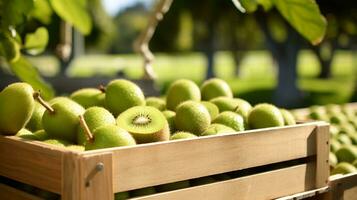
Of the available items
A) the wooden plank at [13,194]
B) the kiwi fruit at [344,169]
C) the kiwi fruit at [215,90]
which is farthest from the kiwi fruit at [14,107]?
the kiwi fruit at [344,169]

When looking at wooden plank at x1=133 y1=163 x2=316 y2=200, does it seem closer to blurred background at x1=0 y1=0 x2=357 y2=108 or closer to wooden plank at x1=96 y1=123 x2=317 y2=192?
wooden plank at x1=96 y1=123 x2=317 y2=192

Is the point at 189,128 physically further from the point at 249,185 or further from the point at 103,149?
the point at 103,149

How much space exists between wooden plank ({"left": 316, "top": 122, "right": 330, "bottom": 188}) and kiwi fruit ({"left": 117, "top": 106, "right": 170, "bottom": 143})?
60 cm

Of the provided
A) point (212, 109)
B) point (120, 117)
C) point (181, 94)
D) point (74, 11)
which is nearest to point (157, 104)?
point (181, 94)

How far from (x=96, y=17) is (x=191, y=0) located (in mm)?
8932

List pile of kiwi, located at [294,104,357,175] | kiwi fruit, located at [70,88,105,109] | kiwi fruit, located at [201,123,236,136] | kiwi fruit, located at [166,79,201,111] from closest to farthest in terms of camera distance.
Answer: kiwi fruit, located at [201,123,236,136] → kiwi fruit, located at [70,88,105,109] → kiwi fruit, located at [166,79,201,111] → pile of kiwi, located at [294,104,357,175]

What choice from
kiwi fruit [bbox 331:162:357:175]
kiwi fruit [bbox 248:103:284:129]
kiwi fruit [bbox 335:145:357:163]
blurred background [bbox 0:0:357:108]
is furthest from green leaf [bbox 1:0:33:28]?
blurred background [bbox 0:0:357:108]

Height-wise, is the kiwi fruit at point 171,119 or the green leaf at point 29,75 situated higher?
the green leaf at point 29,75

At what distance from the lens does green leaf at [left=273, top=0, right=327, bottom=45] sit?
1775 mm

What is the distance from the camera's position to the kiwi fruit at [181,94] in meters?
2.32

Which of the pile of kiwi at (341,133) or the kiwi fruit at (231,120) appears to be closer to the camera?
the kiwi fruit at (231,120)

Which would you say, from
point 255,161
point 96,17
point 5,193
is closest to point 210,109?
point 255,161

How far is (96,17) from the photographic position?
31766mm

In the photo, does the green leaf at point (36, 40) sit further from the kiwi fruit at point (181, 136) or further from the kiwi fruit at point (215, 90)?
the kiwi fruit at point (181, 136)
